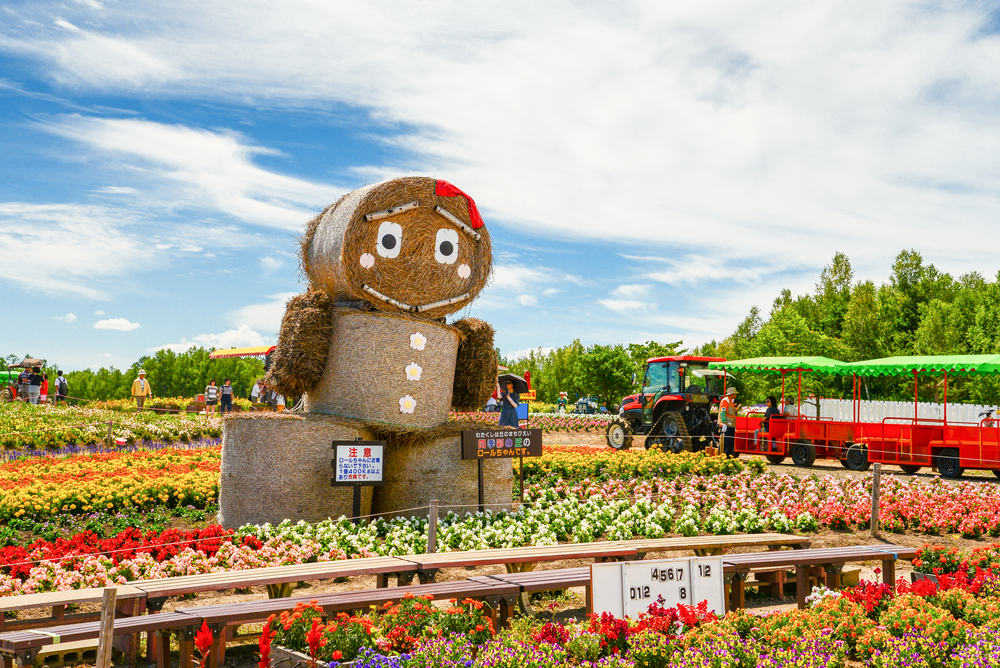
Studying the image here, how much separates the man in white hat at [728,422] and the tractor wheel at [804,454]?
1.21 meters

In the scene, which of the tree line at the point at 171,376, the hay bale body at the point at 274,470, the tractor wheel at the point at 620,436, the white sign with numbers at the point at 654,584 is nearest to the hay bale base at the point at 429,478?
the hay bale body at the point at 274,470

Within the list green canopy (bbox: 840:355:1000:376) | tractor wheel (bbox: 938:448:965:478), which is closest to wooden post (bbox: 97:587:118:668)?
green canopy (bbox: 840:355:1000:376)

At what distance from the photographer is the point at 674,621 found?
4.89m

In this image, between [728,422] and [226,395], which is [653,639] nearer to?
[728,422]

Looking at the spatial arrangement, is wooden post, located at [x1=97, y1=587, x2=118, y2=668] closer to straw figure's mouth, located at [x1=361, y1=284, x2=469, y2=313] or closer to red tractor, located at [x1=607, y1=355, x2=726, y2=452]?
straw figure's mouth, located at [x1=361, y1=284, x2=469, y2=313]

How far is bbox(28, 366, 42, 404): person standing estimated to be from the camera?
957 inches

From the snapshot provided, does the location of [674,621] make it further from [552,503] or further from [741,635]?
[552,503]

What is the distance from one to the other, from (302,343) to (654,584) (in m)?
5.28

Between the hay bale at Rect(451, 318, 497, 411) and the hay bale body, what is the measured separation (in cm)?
215

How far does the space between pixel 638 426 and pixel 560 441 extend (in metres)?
3.51

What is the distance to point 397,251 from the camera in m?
9.45

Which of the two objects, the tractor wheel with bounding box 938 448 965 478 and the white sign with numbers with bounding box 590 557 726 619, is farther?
the tractor wheel with bounding box 938 448 965 478

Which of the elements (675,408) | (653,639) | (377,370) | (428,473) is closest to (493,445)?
(428,473)

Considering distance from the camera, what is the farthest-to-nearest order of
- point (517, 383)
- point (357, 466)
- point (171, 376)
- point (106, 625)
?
point (171, 376)
point (517, 383)
point (357, 466)
point (106, 625)
